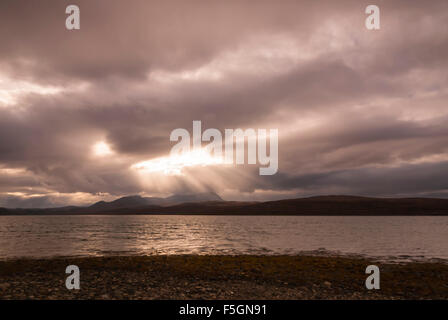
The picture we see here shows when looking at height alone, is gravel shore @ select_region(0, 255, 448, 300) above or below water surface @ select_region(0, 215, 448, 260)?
above

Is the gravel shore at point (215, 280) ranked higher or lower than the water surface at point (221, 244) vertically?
higher

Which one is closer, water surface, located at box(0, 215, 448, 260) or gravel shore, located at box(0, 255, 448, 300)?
gravel shore, located at box(0, 255, 448, 300)

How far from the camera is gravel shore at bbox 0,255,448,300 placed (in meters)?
17.2

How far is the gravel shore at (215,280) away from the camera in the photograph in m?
17.2

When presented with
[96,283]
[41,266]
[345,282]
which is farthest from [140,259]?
[345,282]

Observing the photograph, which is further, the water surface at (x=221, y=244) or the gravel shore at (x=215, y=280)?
the water surface at (x=221, y=244)

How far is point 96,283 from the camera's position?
19406mm

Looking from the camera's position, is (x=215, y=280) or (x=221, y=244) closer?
(x=215, y=280)

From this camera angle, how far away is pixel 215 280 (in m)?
21.4
